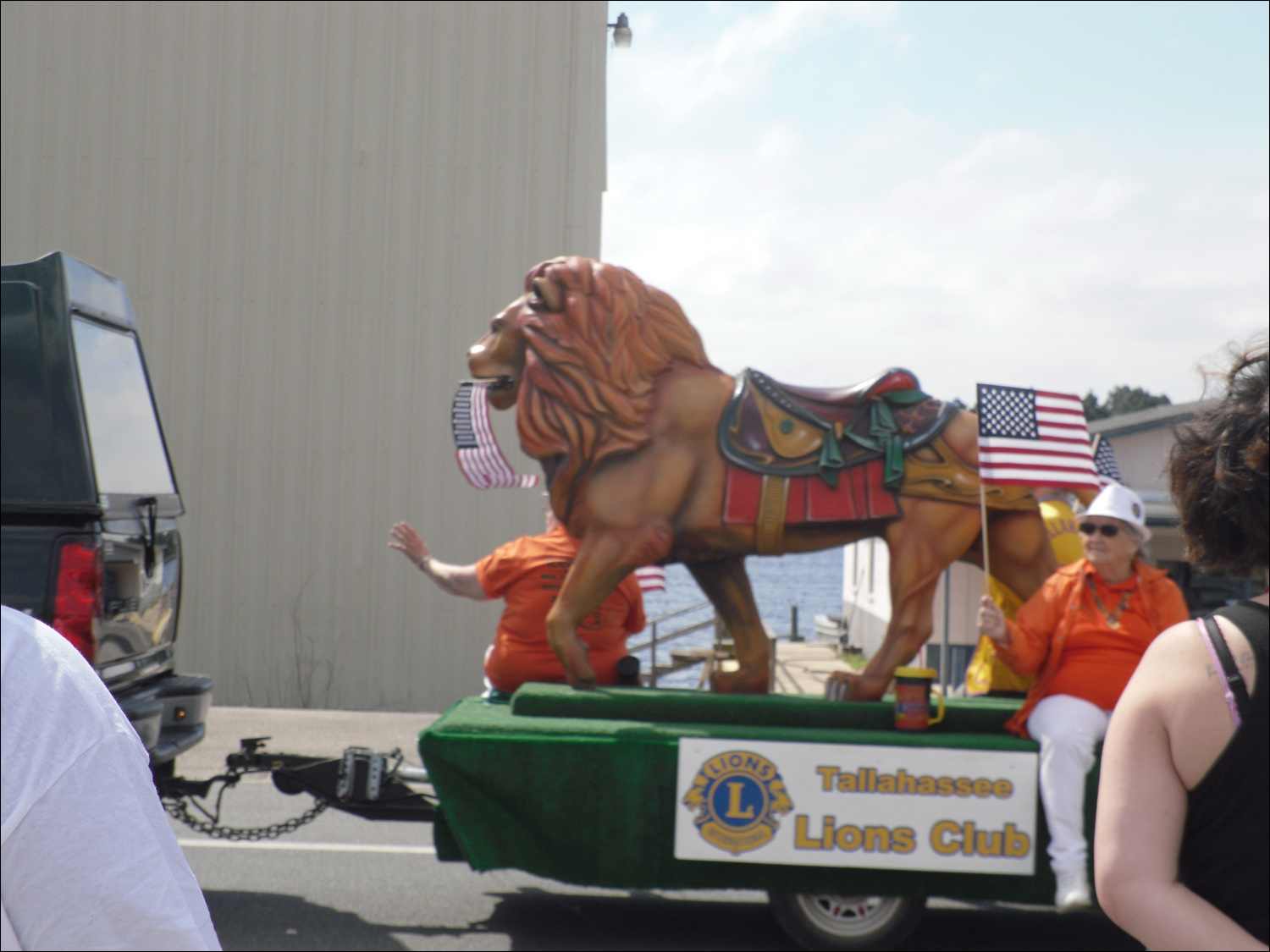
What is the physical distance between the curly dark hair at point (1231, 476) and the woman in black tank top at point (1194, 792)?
122 millimetres

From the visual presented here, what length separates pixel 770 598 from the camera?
8425 centimetres

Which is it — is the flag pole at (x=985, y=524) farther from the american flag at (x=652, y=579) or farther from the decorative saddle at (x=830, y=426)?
the american flag at (x=652, y=579)

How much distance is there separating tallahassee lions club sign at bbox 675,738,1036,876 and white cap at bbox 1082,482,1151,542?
3.01 feet

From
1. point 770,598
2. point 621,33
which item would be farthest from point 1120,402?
point 621,33

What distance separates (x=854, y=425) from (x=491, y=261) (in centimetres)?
695

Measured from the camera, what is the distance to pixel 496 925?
16.8ft

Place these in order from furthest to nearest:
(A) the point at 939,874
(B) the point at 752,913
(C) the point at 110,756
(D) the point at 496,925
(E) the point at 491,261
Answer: (E) the point at 491,261, (B) the point at 752,913, (D) the point at 496,925, (A) the point at 939,874, (C) the point at 110,756

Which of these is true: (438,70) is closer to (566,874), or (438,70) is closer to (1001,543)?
(1001,543)

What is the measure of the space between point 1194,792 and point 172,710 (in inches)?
171

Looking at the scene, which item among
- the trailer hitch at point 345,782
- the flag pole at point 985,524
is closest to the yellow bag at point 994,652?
the flag pole at point 985,524

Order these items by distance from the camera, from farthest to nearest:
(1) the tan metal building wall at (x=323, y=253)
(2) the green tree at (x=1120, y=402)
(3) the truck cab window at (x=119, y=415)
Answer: (2) the green tree at (x=1120, y=402) → (1) the tan metal building wall at (x=323, y=253) → (3) the truck cab window at (x=119, y=415)

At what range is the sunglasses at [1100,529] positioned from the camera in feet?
14.5

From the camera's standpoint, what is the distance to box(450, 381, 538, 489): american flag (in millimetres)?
6398

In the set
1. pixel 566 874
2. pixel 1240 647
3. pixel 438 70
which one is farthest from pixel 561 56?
pixel 1240 647
